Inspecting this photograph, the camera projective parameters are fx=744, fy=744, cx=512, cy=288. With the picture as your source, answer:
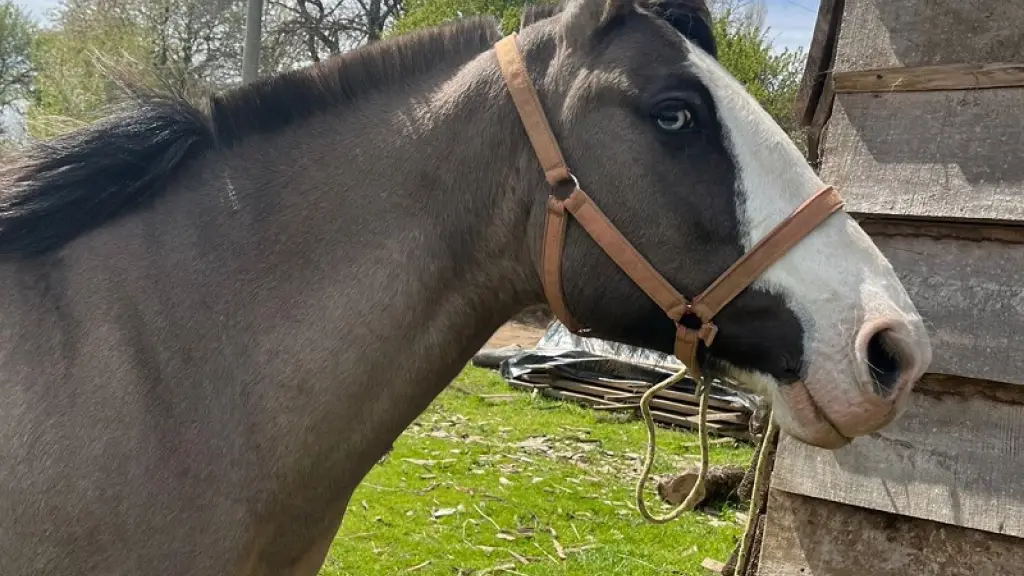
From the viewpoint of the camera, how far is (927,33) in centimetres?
222

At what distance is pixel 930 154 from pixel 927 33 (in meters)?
0.39

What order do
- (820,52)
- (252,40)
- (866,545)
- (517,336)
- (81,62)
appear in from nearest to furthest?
(866,545) → (820,52) → (81,62) → (252,40) → (517,336)

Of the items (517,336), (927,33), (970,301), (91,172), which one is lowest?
(517,336)

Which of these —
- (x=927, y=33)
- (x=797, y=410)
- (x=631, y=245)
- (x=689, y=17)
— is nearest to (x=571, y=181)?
(x=631, y=245)

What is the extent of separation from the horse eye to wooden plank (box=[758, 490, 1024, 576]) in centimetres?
131

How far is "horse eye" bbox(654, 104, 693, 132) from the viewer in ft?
5.42

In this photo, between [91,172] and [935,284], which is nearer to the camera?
[91,172]

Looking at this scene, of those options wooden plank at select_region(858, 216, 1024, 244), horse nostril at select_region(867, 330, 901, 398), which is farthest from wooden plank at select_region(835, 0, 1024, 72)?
horse nostril at select_region(867, 330, 901, 398)

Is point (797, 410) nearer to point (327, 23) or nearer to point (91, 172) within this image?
point (91, 172)

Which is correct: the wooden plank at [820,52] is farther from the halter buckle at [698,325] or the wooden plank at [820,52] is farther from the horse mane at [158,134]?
the halter buckle at [698,325]

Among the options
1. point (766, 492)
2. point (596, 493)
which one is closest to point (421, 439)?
point (596, 493)

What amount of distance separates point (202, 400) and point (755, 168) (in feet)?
4.33

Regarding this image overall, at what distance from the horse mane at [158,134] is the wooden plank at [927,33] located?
3.86ft

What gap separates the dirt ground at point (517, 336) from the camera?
554 inches
